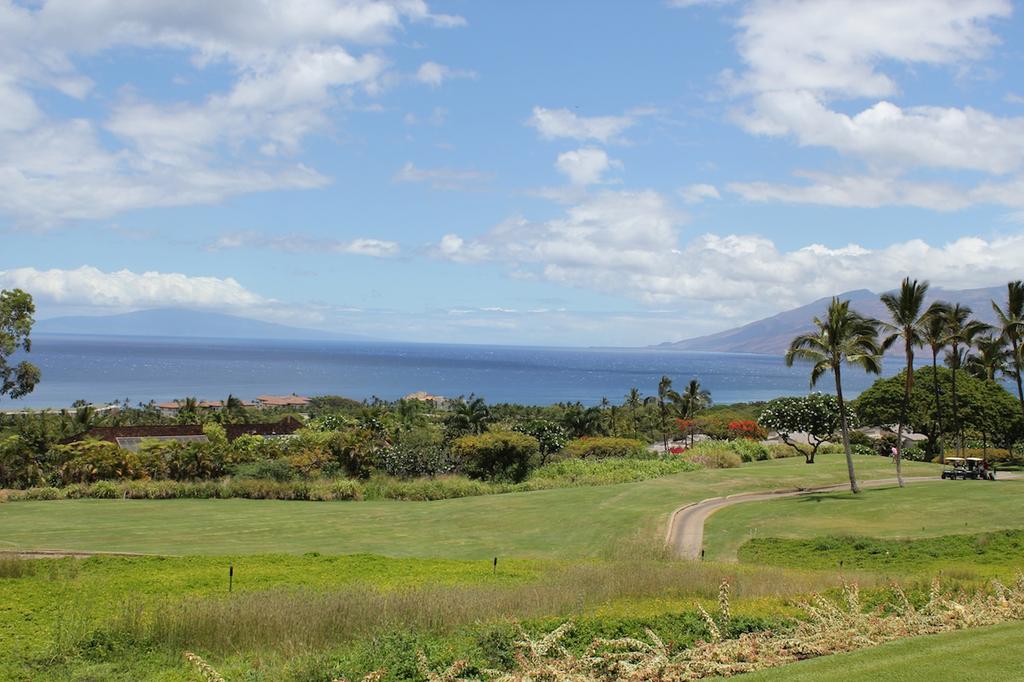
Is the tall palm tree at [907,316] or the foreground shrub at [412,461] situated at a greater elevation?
the tall palm tree at [907,316]

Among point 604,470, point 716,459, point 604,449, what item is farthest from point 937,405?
point 604,470

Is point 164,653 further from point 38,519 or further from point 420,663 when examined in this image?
point 38,519

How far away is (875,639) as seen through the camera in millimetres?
11031

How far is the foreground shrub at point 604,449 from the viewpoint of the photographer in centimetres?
5703

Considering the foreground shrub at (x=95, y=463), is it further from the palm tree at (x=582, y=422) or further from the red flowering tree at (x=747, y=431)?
the red flowering tree at (x=747, y=431)

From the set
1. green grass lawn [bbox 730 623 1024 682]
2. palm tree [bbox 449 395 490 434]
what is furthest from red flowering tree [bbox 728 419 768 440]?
green grass lawn [bbox 730 623 1024 682]

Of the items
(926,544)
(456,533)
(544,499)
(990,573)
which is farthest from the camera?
(544,499)

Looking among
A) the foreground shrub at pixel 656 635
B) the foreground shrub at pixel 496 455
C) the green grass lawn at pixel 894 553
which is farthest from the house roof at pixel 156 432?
the foreground shrub at pixel 656 635

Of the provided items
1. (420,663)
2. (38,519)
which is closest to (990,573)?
(420,663)

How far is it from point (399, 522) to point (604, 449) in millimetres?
26738

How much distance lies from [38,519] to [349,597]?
86.6 ft

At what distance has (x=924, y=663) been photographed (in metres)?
9.49

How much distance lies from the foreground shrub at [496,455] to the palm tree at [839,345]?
832 inches

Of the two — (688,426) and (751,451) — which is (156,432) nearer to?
(751,451)
